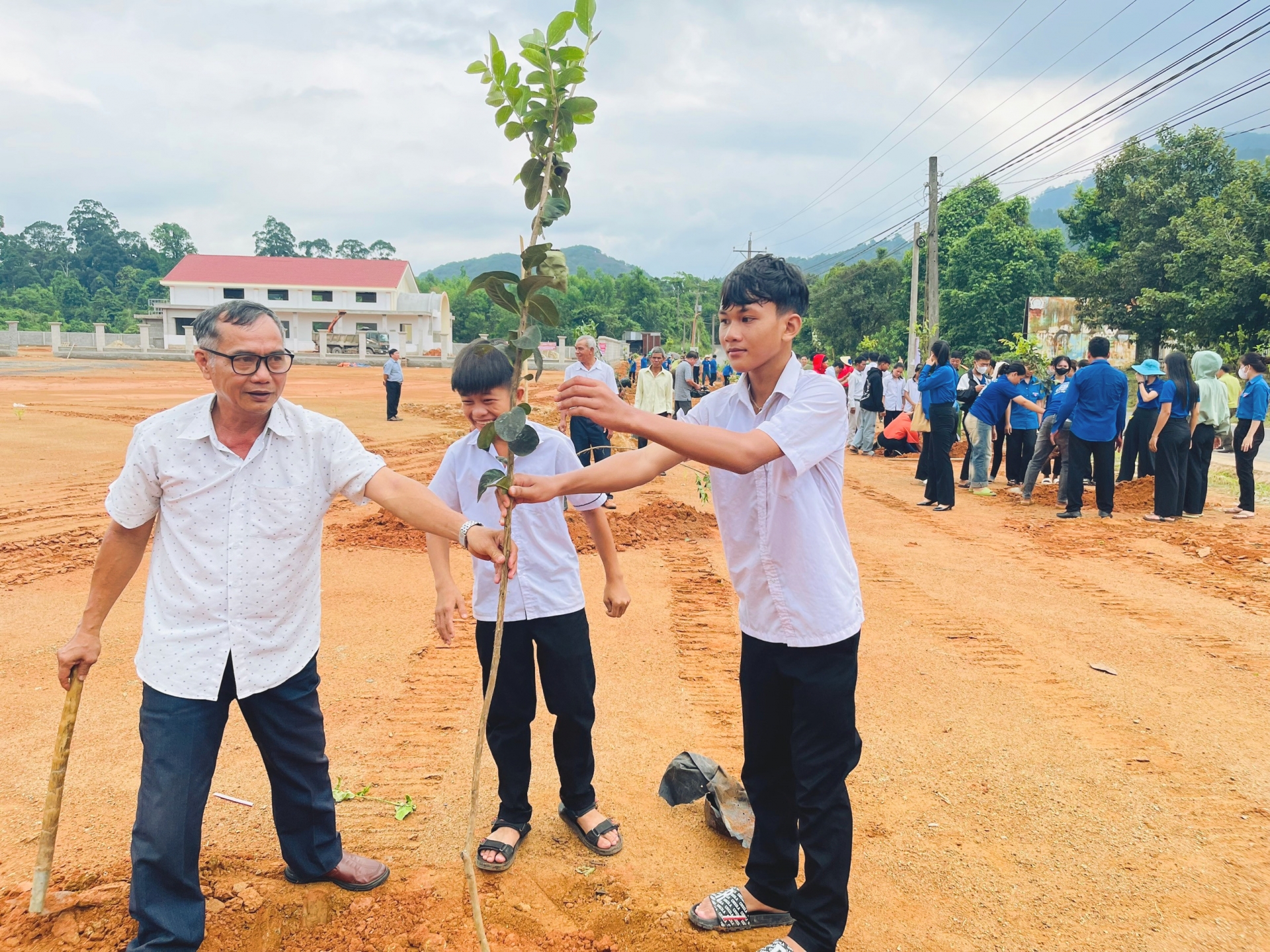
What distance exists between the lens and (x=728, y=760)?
13.0ft

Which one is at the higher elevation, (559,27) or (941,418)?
(559,27)

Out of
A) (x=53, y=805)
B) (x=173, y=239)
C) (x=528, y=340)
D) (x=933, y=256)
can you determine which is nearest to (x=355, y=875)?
(x=53, y=805)

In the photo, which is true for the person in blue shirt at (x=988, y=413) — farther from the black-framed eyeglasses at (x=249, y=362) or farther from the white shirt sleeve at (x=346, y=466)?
the black-framed eyeglasses at (x=249, y=362)

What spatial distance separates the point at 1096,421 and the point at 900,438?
6605 mm

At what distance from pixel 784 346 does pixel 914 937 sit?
6.38 feet

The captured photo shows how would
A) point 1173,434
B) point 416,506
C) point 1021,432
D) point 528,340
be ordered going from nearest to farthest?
1. point 528,340
2. point 416,506
3. point 1173,434
4. point 1021,432

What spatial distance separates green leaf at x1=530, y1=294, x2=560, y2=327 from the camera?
204 centimetres

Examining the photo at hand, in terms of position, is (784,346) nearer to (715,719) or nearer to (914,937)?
(914,937)

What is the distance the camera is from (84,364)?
3528 centimetres

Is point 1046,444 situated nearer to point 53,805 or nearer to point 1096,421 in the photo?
point 1096,421

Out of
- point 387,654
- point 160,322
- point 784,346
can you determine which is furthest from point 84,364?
point 784,346

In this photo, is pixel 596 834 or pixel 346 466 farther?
pixel 596 834

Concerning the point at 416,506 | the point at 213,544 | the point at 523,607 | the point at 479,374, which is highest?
the point at 479,374

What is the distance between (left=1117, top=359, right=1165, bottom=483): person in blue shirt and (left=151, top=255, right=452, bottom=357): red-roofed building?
4627 cm
